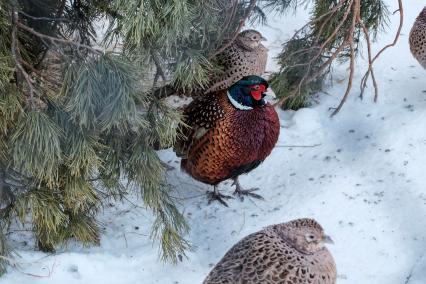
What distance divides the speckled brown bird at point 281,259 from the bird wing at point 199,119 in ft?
3.05

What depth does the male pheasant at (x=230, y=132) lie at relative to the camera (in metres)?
3.68

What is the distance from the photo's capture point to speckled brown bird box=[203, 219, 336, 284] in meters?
2.76

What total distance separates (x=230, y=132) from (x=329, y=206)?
652 mm

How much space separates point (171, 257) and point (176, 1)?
1.26m

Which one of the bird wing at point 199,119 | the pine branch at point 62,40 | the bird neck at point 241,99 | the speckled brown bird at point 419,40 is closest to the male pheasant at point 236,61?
the bird wing at point 199,119

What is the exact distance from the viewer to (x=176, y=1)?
2.72 m

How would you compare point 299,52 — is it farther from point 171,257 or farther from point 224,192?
point 171,257

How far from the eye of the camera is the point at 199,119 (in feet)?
12.3

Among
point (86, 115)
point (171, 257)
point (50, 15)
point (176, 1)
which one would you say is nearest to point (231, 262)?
point (171, 257)

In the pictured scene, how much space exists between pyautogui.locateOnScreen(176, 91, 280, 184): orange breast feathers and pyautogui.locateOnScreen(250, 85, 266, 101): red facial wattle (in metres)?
0.06

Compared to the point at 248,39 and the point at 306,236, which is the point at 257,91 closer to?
the point at 248,39

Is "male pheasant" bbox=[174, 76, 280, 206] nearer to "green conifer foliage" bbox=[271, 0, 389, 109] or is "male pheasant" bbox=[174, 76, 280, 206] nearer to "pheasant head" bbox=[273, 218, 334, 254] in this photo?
"green conifer foliage" bbox=[271, 0, 389, 109]

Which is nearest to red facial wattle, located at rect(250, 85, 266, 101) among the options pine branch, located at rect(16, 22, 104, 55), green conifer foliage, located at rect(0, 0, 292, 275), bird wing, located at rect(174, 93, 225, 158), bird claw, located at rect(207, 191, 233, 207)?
bird wing, located at rect(174, 93, 225, 158)

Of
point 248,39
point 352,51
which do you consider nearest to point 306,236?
point 352,51
